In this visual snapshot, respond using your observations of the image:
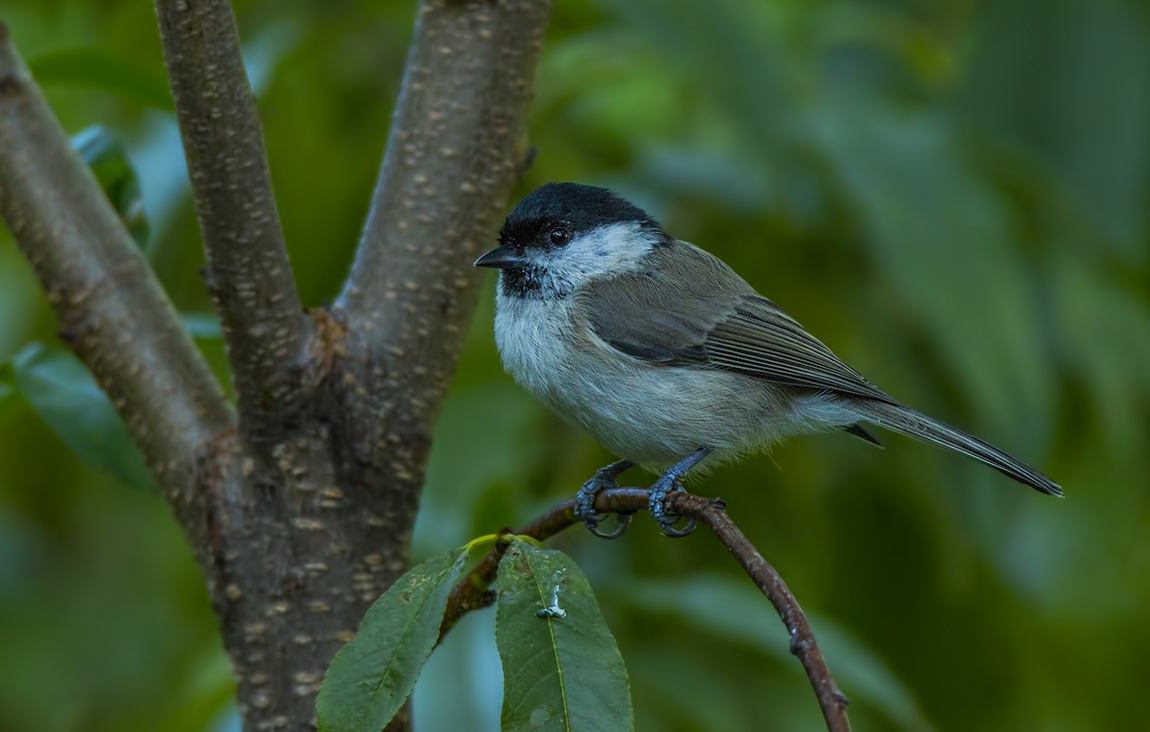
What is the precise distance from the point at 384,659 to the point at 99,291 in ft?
3.76

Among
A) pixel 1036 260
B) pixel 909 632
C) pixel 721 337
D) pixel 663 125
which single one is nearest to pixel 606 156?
pixel 663 125

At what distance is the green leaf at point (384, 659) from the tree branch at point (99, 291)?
0.89 meters

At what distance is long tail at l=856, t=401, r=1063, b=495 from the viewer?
2.37 meters

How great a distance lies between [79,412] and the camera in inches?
88.0

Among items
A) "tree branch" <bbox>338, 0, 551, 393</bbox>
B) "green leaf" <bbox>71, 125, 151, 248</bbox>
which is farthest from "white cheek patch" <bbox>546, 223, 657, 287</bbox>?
"green leaf" <bbox>71, 125, 151, 248</bbox>

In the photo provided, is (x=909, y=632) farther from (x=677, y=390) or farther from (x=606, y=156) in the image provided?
(x=606, y=156)

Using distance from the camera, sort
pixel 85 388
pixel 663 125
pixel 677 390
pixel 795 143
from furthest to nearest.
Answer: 1. pixel 663 125
2. pixel 795 143
3. pixel 677 390
4. pixel 85 388

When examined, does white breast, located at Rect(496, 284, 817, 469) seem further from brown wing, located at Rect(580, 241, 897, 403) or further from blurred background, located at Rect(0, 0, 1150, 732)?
blurred background, located at Rect(0, 0, 1150, 732)

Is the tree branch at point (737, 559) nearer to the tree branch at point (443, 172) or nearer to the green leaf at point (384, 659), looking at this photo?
the green leaf at point (384, 659)

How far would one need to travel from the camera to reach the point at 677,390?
2674 millimetres

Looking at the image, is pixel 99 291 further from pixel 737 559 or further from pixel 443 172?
pixel 737 559

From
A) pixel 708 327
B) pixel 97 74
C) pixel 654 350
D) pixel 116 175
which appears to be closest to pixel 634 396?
pixel 654 350

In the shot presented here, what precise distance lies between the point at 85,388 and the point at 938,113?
7.46ft

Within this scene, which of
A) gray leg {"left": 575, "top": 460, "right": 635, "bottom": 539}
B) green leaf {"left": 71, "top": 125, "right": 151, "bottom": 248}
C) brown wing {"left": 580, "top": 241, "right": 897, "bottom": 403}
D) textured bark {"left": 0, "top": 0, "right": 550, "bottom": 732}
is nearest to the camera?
gray leg {"left": 575, "top": 460, "right": 635, "bottom": 539}
